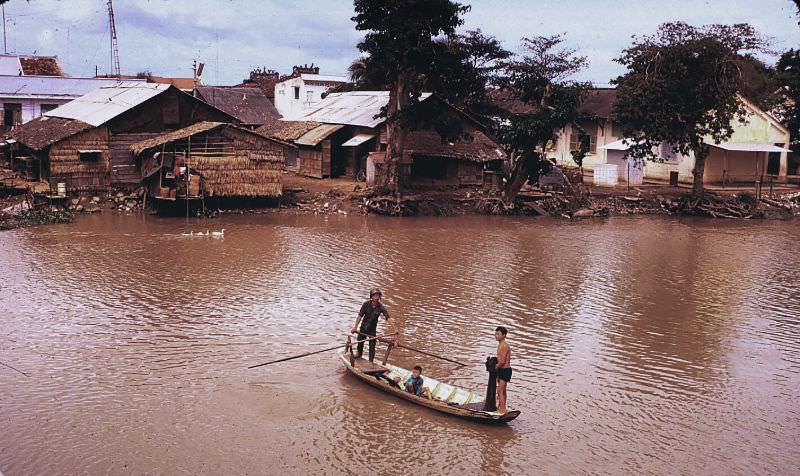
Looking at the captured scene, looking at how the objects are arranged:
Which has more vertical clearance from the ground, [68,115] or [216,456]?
[68,115]

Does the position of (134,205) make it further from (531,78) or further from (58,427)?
(58,427)

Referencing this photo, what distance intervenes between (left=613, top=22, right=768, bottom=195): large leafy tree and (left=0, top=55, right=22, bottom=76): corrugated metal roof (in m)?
36.4

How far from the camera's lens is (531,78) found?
93.4 ft

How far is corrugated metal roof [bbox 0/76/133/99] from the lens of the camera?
42312 mm

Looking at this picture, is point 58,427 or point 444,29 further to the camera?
point 444,29

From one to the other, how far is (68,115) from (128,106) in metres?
3.84

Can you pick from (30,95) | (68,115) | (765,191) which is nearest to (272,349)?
(68,115)

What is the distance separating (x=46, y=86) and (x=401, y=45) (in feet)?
84.4

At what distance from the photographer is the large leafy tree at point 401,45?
89.3ft

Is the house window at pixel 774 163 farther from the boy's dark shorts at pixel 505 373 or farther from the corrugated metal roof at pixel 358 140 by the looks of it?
the boy's dark shorts at pixel 505 373

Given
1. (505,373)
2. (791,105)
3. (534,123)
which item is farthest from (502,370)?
(791,105)

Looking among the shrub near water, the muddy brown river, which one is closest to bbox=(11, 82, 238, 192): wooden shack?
the shrub near water

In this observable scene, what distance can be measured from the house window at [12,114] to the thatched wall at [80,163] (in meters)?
17.0

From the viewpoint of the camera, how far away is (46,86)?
43.8 m
